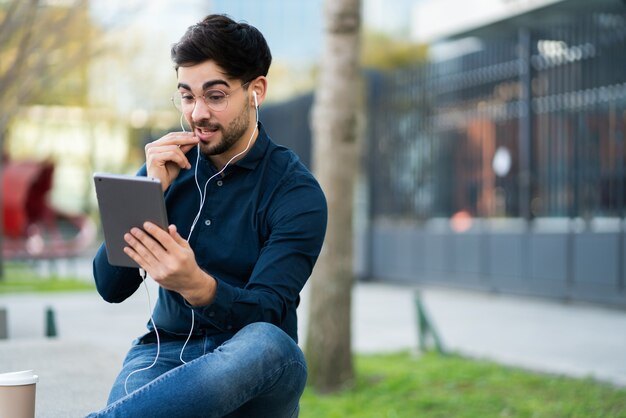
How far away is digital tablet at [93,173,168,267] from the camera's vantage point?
2691 millimetres

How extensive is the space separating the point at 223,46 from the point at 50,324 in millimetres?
3348

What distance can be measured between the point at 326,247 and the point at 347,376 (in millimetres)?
864

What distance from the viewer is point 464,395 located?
5.82m

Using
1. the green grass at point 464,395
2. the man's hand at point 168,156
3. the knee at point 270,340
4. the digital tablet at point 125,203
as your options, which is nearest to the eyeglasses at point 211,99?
the man's hand at point 168,156

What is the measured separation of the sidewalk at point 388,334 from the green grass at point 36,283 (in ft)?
Result: 3.13

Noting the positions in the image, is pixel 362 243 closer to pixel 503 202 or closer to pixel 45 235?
pixel 503 202

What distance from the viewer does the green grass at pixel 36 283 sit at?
1387cm

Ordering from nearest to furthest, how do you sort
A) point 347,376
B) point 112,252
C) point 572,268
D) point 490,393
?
point 112,252 < point 490,393 < point 347,376 < point 572,268

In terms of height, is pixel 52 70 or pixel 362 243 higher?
pixel 52 70

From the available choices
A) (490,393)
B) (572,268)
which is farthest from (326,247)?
(572,268)

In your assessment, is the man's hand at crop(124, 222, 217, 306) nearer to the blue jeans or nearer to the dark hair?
the blue jeans

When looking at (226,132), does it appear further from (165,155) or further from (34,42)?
(34,42)

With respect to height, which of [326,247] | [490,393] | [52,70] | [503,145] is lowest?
[490,393]

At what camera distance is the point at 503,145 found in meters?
12.5
